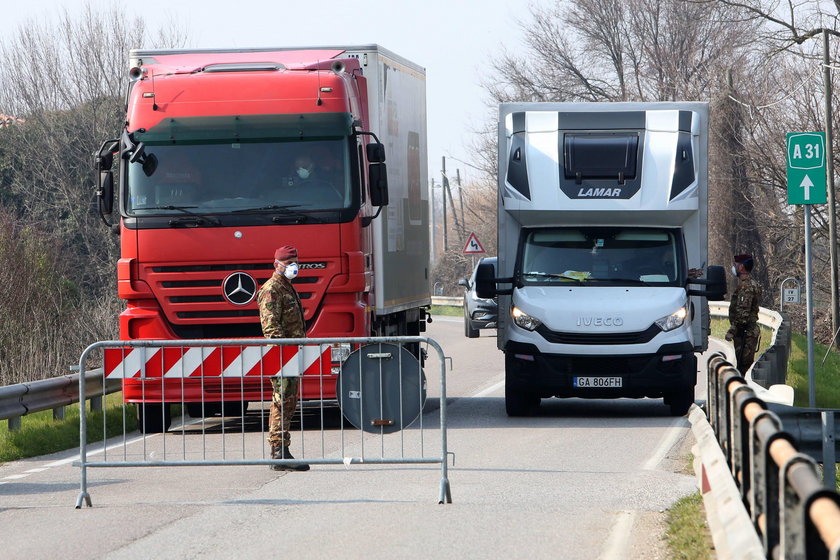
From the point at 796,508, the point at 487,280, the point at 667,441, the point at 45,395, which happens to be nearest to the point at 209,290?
the point at 45,395

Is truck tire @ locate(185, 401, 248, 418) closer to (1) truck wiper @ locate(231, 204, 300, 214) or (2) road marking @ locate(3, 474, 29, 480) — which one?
(1) truck wiper @ locate(231, 204, 300, 214)

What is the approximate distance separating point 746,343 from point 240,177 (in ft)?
21.9

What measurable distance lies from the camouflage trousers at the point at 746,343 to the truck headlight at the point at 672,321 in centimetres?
199

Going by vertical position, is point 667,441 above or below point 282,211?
below

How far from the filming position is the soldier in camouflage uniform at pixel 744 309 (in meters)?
16.3

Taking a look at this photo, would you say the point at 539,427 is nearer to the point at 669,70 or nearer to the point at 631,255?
the point at 631,255

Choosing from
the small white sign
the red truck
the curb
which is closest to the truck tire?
the red truck

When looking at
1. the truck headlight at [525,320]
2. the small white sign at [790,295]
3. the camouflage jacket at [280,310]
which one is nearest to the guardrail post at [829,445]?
the camouflage jacket at [280,310]

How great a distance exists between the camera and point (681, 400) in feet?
49.3

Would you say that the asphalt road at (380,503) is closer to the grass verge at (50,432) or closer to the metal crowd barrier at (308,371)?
the metal crowd barrier at (308,371)

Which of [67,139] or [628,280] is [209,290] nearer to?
[628,280]

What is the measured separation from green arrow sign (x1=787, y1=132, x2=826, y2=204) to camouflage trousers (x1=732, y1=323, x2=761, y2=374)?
1.97 meters

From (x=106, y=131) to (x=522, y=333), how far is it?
101 feet

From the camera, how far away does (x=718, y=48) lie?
4953cm
